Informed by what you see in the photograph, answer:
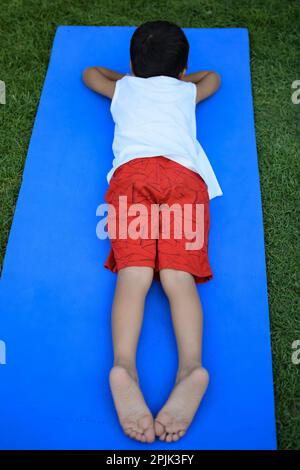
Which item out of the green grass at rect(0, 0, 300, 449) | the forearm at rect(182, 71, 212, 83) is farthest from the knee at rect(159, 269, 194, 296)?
the forearm at rect(182, 71, 212, 83)

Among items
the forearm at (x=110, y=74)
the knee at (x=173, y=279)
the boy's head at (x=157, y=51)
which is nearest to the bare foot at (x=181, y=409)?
the knee at (x=173, y=279)

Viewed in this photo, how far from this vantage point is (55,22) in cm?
287

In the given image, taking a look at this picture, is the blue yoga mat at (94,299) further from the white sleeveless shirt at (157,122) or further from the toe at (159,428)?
the white sleeveless shirt at (157,122)

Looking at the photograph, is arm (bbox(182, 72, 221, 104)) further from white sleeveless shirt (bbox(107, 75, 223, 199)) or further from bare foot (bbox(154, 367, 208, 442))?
bare foot (bbox(154, 367, 208, 442))

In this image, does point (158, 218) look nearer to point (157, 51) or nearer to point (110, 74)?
point (157, 51)

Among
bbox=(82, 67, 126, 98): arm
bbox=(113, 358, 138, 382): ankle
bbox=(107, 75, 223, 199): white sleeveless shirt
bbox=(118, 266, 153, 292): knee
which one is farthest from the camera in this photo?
bbox=(82, 67, 126, 98): arm

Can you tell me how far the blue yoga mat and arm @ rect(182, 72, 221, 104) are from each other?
3.6 inches

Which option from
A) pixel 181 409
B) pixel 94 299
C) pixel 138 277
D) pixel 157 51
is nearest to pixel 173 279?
pixel 138 277

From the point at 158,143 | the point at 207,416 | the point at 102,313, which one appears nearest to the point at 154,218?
the point at 158,143

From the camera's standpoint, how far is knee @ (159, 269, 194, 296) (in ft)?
6.20

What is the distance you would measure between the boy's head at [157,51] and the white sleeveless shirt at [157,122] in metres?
0.04

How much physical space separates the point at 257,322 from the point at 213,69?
1369 mm

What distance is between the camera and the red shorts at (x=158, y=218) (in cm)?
190

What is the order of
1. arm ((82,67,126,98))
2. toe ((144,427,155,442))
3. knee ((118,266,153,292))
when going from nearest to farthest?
1. toe ((144,427,155,442))
2. knee ((118,266,153,292))
3. arm ((82,67,126,98))
